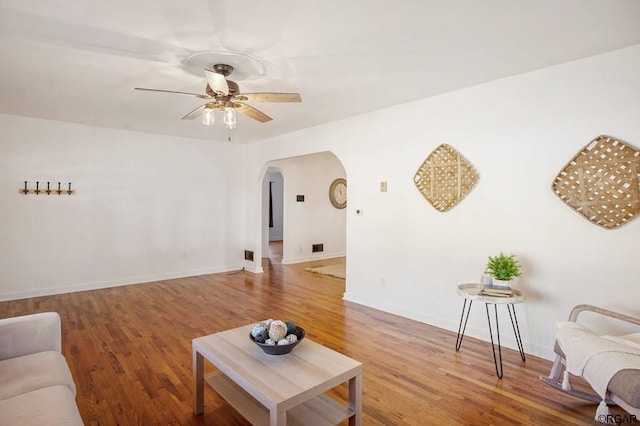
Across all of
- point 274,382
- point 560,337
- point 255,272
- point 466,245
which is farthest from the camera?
point 255,272

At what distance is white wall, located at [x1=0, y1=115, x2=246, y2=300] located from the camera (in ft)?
15.4

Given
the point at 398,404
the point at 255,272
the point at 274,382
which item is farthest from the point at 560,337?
the point at 255,272

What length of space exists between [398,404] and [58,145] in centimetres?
555

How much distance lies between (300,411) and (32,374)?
1395 mm

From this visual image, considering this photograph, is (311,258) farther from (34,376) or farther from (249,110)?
(34,376)

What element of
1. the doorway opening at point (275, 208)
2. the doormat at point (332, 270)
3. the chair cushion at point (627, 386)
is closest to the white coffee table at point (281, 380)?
the chair cushion at point (627, 386)

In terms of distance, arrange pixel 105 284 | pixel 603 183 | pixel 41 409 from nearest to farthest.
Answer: pixel 41 409 < pixel 603 183 < pixel 105 284

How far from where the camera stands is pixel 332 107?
4.13m

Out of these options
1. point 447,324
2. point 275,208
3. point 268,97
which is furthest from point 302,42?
point 275,208

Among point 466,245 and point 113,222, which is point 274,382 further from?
point 113,222

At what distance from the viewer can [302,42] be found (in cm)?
250

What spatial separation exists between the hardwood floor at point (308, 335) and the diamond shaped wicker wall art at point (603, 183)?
4.31ft

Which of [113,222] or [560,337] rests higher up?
[113,222]

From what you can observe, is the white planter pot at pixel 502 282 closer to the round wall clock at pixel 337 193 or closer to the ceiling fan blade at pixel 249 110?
the ceiling fan blade at pixel 249 110
